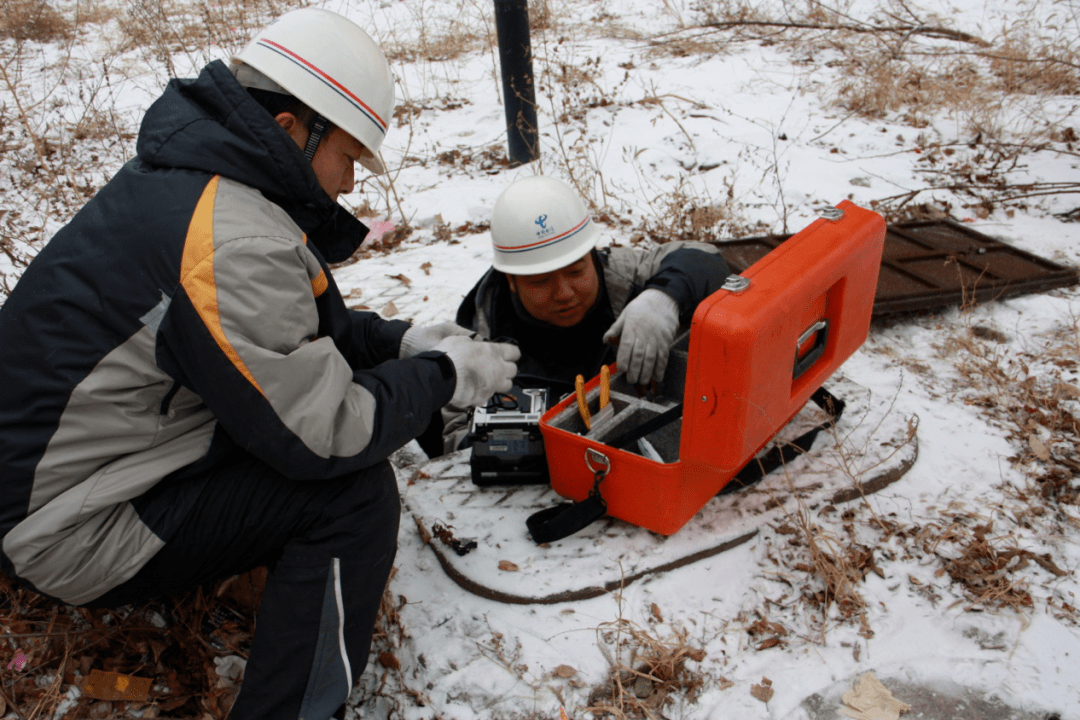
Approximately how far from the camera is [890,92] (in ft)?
20.2

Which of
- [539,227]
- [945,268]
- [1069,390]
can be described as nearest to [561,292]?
[539,227]

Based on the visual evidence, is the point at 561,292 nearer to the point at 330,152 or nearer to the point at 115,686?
the point at 330,152

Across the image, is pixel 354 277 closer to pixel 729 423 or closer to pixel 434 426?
pixel 434 426

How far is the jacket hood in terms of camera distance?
1.64 m

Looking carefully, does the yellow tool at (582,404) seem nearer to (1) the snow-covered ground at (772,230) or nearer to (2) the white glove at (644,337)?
(2) the white glove at (644,337)

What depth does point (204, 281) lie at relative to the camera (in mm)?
1481

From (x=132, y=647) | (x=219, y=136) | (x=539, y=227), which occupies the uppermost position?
(x=219, y=136)

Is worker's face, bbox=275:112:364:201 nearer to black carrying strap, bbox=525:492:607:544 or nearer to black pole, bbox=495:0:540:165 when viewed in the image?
black carrying strap, bbox=525:492:607:544

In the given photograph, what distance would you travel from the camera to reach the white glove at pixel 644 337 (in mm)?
2547

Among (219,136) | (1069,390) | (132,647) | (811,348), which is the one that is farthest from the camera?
(1069,390)

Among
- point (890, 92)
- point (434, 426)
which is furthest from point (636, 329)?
point (890, 92)

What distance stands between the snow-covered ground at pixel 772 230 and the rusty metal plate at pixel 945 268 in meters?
0.11

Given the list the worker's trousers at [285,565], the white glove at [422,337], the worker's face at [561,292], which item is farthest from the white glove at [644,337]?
the worker's trousers at [285,565]

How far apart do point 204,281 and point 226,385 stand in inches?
8.8
